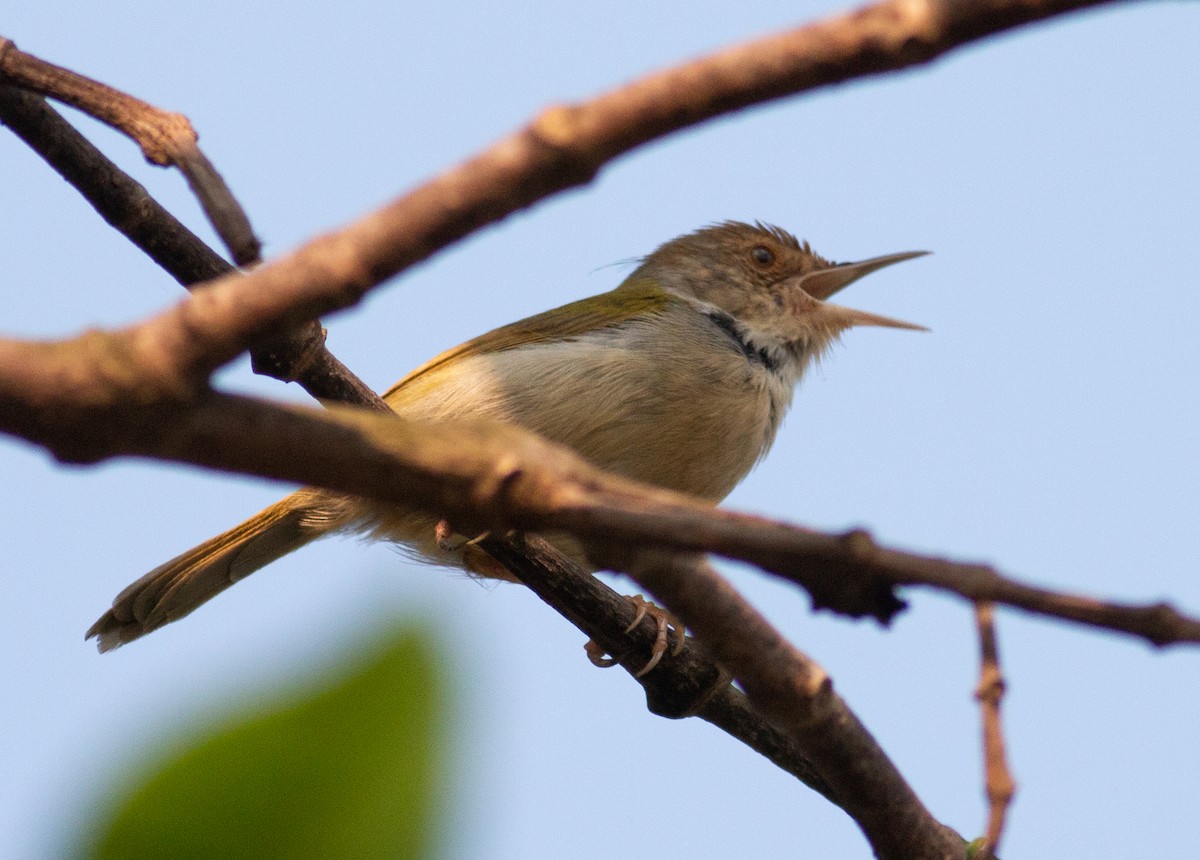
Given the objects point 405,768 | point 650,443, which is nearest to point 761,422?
point 650,443

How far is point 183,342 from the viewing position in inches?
54.5

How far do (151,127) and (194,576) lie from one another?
304cm

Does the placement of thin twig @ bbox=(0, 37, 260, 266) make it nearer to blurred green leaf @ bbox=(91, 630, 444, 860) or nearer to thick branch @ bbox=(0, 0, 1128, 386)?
thick branch @ bbox=(0, 0, 1128, 386)

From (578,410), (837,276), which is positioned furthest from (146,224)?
(837,276)

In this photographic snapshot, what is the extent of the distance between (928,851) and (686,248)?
4.55 m

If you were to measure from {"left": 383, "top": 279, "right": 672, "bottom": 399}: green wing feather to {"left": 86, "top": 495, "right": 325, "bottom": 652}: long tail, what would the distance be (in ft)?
2.67

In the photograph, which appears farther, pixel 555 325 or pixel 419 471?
pixel 555 325

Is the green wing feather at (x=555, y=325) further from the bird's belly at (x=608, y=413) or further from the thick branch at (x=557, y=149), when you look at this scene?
the thick branch at (x=557, y=149)

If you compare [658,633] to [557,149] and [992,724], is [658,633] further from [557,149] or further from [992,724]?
[557,149]

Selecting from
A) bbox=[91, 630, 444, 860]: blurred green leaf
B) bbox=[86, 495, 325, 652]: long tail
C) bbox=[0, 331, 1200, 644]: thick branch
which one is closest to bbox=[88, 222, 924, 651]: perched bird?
bbox=[86, 495, 325, 652]: long tail

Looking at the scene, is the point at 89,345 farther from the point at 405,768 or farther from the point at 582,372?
the point at 582,372

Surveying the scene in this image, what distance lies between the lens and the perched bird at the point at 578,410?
5.14 meters

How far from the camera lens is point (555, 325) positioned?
5.84m

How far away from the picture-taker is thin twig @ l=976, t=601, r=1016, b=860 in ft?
5.53
